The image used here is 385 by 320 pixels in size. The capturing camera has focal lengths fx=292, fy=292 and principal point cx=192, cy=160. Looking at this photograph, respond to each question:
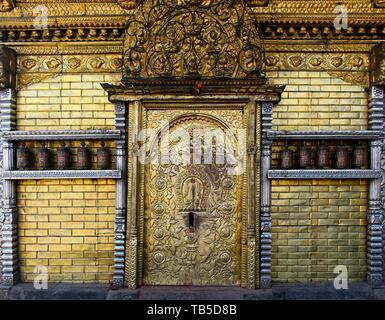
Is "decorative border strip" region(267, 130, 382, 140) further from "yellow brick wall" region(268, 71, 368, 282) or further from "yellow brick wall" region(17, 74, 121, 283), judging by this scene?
"yellow brick wall" region(17, 74, 121, 283)

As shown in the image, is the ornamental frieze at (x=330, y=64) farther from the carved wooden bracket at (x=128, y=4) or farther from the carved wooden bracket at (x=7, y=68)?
the carved wooden bracket at (x=7, y=68)

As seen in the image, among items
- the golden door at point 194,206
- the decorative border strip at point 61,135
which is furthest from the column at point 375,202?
the decorative border strip at point 61,135

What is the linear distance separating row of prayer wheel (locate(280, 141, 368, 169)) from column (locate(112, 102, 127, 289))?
2.61 meters

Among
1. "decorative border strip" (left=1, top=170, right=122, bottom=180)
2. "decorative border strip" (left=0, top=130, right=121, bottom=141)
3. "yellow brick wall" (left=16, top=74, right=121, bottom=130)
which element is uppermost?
"yellow brick wall" (left=16, top=74, right=121, bottom=130)

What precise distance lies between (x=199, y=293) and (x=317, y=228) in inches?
87.3

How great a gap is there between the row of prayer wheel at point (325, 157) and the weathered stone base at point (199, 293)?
78.7 inches

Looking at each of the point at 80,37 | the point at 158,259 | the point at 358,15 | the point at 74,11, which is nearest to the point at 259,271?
the point at 158,259

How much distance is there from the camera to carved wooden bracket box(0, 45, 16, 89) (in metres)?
4.68

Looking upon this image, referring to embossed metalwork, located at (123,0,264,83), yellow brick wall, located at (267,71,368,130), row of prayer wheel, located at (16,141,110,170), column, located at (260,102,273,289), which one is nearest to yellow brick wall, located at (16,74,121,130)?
row of prayer wheel, located at (16,141,110,170)

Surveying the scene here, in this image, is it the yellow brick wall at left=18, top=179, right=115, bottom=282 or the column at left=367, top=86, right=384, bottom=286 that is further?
the yellow brick wall at left=18, top=179, right=115, bottom=282

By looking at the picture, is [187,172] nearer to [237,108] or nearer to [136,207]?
[136,207]

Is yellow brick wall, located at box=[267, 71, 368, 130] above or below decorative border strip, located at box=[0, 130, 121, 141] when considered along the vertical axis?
above

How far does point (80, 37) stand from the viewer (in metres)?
4.84

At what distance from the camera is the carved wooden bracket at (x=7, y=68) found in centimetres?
468
